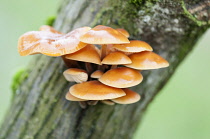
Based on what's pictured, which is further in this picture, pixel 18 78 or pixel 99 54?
pixel 18 78

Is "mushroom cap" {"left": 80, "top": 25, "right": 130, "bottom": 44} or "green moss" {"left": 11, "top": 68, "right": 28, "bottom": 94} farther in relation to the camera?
"green moss" {"left": 11, "top": 68, "right": 28, "bottom": 94}

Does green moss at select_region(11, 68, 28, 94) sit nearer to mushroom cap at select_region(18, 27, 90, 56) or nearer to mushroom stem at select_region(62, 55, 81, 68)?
mushroom stem at select_region(62, 55, 81, 68)

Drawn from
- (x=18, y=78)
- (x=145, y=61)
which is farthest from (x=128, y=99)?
(x=18, y=78)

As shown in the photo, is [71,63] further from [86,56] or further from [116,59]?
[116,59]

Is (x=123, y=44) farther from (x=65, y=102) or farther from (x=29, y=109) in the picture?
(x=29, y=109)

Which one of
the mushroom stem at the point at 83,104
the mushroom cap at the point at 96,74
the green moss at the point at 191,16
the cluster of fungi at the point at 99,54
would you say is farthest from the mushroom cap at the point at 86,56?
the green moss at the point at 191,16

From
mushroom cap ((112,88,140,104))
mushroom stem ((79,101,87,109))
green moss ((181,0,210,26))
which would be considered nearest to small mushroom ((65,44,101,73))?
mushroom cap ((112,88,140,104))
